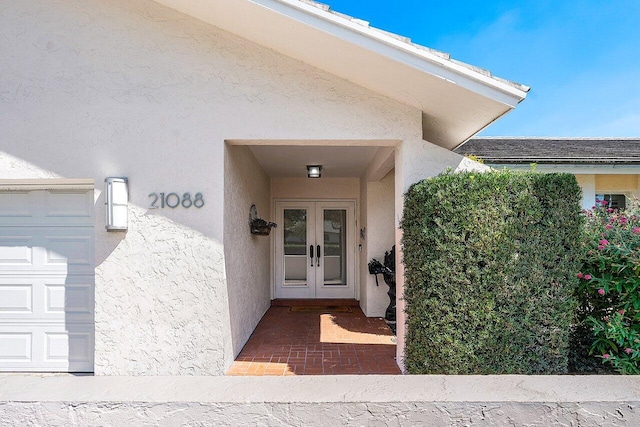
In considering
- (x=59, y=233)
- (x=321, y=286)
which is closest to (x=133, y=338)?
(x=59, y=233)

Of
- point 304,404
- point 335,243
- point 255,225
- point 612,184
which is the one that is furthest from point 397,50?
point 612,184

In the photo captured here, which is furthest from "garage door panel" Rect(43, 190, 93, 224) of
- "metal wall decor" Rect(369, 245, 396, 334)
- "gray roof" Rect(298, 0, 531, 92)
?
"metal wall decor" Rect(369, 245, 396, 334)

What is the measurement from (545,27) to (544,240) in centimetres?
1033

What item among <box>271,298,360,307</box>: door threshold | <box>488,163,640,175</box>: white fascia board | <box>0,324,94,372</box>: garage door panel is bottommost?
<box>271,298,360,307</box>: door threshold

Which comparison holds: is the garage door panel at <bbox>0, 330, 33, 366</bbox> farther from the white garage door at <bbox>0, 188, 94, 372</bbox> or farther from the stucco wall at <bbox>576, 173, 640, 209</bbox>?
the stucco wall at <bbox>576, 173, 640, 209</bbox>

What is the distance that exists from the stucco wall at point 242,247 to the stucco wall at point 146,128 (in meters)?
0.47

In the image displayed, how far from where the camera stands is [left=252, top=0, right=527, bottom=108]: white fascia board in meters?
4.74

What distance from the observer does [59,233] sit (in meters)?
6.01

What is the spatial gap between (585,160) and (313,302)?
947cm

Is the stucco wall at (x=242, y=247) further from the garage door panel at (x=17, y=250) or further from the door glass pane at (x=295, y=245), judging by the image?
the garage door panel at (x=17, y=250)

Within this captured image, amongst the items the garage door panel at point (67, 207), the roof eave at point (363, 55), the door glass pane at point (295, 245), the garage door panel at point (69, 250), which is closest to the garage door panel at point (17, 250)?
the garage door panel at point (69, 250)

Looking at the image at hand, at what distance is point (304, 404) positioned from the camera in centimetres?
257

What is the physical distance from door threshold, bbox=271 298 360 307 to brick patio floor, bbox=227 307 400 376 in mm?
1456

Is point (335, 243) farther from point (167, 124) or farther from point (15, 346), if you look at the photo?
point (15, 346)
